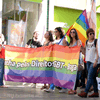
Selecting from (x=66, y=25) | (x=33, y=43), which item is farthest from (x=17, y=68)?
(x=66, y=25)

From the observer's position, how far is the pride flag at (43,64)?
6446mm

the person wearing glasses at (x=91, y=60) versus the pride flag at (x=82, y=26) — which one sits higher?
the pride flag at (x=82, y=26)

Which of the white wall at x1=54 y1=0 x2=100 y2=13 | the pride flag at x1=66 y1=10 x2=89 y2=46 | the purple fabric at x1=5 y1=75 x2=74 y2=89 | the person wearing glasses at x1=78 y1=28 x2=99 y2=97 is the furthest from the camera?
the white wall at x1=54 y1=0 x2=100 y2=13

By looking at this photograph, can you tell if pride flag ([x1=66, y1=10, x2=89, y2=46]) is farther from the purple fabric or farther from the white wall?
the white wall

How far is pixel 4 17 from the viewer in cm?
1011

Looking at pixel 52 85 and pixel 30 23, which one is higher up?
pixel 30 23

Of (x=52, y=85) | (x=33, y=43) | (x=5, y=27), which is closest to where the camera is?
(x=52, y=85)

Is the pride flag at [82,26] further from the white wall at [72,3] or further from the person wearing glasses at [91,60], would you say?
the white wall at [72,3]

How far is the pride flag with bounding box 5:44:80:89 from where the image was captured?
645cm

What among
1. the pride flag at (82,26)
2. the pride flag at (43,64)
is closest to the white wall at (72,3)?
→ the pride flag at (43,64)

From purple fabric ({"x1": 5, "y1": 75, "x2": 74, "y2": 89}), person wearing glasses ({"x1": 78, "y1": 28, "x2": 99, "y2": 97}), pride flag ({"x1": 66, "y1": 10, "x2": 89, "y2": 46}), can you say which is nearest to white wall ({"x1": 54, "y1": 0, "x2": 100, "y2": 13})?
pride flag ({"x1": 66, "y1": 10, "x2": 89, "y2": 46})

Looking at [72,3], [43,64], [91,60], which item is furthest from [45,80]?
[72,3]

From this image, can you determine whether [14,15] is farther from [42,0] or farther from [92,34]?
[92,34]

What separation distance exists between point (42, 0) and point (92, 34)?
5.33m
